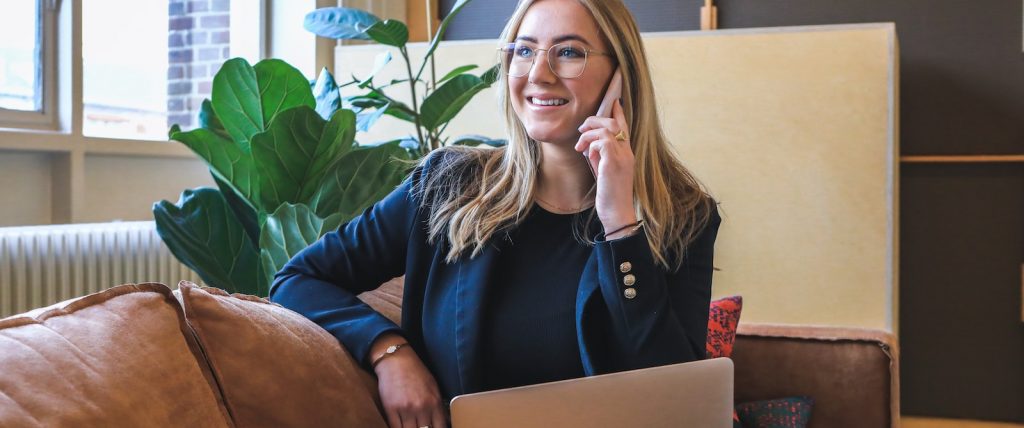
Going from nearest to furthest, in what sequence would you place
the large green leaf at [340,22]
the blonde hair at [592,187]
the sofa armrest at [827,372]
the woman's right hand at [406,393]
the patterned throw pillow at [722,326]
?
the woman's right hand at [406,393], the blonde hair at [592,187], the patterned throw pillow at [722,326], the sofa armrest at [827,372], the large green leaf at [340,22]

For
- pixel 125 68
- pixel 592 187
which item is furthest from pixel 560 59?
pixel 125 68

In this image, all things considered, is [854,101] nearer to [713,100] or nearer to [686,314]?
[713,100]

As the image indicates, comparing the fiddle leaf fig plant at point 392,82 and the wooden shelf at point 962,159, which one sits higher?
the fiddle leaf fig plant at point 392,82

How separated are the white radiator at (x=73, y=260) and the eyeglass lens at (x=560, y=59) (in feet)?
5.75

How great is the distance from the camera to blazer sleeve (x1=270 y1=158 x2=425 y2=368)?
143cm

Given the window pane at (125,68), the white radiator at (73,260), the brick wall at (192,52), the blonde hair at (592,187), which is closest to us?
the blonde hair at (592,187)

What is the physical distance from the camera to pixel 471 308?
1.49 meters

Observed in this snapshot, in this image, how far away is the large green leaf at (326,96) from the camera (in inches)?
100

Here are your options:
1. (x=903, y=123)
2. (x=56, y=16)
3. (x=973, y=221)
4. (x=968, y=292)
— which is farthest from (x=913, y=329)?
(x=56, y=16)

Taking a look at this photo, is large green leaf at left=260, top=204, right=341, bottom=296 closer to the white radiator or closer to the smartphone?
the smartphone

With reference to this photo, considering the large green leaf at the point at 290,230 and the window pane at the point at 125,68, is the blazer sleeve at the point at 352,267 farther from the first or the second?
the window pane at the point at 125,68

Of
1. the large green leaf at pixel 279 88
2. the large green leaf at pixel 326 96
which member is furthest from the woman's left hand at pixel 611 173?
the large green leaf at pixel 326 96

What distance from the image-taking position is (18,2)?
2971 millimetres

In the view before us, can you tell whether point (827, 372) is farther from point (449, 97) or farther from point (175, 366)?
point (175, 366)
